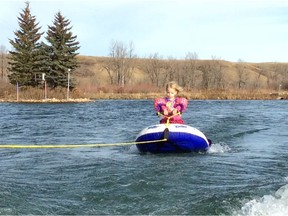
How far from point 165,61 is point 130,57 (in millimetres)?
8338

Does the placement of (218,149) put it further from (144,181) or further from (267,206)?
(267,206)

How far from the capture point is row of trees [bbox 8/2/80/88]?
42.0 m

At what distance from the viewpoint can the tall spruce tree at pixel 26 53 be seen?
42.4 meters

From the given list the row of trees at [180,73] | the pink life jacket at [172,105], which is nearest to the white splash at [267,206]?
the pink life jacket at [172,105]

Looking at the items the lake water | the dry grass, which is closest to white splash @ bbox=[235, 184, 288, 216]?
the lake water

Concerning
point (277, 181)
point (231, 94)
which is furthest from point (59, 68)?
point (277, 181)

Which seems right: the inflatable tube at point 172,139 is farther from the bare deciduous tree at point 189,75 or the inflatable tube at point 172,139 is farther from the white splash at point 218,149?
the bare deciduous tree at point 189,75

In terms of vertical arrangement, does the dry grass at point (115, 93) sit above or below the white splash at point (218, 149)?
above

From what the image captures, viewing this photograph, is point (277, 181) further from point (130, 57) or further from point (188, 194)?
point (130, 57)

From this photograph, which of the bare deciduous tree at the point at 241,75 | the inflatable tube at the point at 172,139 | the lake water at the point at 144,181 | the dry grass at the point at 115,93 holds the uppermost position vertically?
the bare deciduous tree at the point at 241,75

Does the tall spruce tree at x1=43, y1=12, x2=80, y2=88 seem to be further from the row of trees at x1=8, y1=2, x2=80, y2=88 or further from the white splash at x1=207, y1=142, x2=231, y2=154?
the white splash at x1=207, y1=142, x2=231, y2=154

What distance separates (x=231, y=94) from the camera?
46750 millimetres

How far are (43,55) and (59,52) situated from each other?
1.79 metres

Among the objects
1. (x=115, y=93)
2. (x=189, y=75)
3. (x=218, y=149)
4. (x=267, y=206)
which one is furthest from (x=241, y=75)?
(x=267, y=206)
